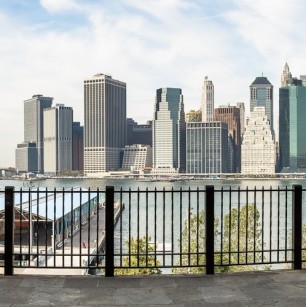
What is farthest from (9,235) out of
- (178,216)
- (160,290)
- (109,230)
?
(178,216)

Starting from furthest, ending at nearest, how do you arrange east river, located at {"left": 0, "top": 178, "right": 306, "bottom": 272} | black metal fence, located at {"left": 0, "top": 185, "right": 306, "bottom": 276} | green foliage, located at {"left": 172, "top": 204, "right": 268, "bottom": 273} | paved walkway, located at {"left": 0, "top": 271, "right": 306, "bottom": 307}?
east river, located at {"left": 0, "top": 178, "right": 306, "bottom": 272} → green foliage, located at {"left": 172, "top": 204, "right": 268, "bottom": 273} → black metal fence, located at {"left": 0, "top": 185, "right": 306, "bottom": 276} → paved walkway, located at {"left": 0, "top": 271, "right": 306, "bottom": 307}

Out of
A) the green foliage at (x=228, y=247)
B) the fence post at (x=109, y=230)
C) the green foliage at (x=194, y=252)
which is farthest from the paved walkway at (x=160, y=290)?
the green foliage at (x=194, y=252)

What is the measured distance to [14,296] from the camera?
247 inches

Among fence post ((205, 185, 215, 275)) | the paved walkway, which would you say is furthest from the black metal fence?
the paved walkway

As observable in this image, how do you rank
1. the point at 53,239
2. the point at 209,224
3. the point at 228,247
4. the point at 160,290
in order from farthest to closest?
1. the point at 228,247
2. the point at 53,239
3. the point at 209,224
4. the point at 160,290

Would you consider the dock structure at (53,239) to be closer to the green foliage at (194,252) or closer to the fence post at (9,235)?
the fence post at (9,235)

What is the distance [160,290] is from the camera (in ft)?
21.8

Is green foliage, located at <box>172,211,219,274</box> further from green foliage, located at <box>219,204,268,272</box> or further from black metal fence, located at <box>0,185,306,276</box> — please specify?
green foliage, located at <box>219,204,268,272</box>

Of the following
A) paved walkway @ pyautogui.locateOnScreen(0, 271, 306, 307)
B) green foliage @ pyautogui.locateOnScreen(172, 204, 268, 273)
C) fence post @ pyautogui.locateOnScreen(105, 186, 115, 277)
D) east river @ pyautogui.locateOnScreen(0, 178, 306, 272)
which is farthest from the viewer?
east river @ pyautogui.locateOnScreen(0, 178, 306, 272)

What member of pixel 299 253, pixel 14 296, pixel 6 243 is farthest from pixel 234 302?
pixel 6 243

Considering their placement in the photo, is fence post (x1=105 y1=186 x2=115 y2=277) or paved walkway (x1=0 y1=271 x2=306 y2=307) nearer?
paved walkway (x1=0 y1=271 x2=306 y2=307)

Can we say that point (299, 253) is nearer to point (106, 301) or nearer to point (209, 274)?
point (209, 274)

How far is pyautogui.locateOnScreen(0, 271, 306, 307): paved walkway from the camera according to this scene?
612 centimetres

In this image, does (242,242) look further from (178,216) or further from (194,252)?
(178,216)
